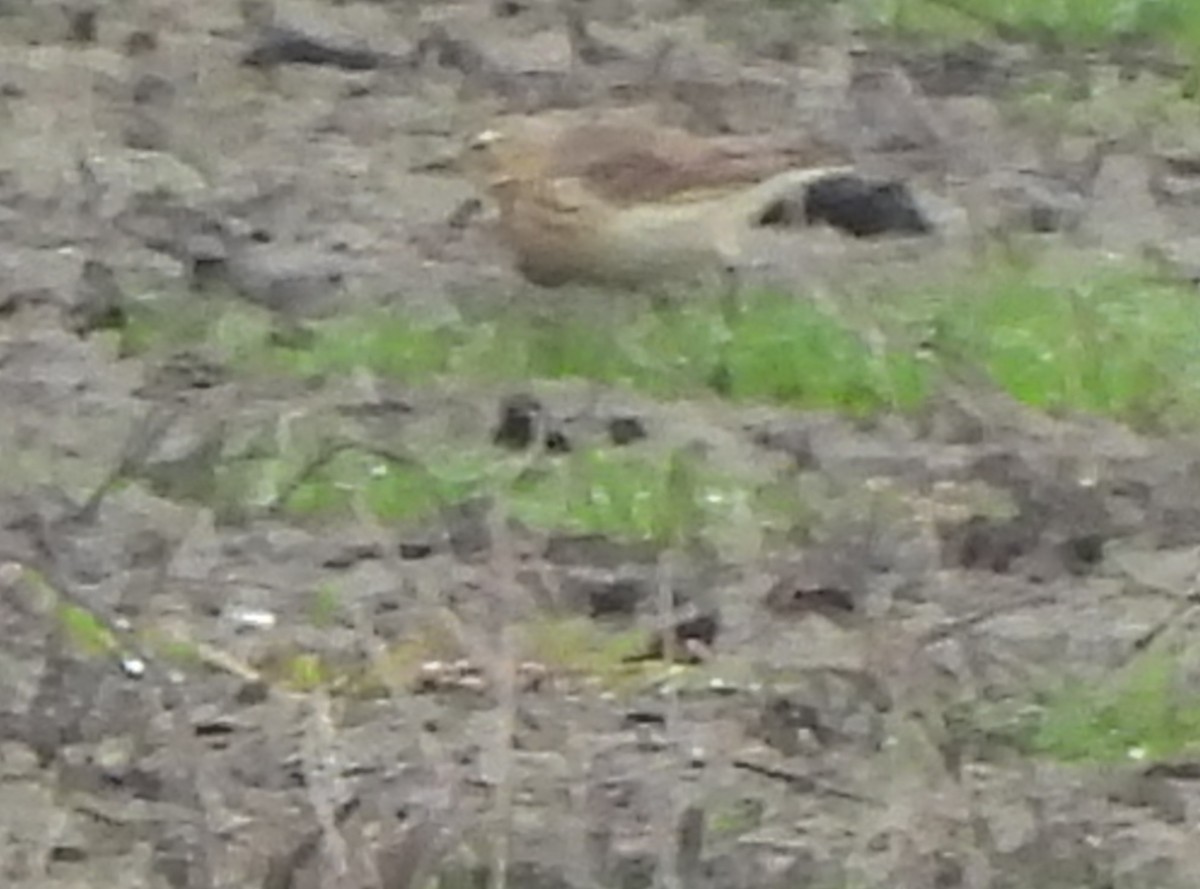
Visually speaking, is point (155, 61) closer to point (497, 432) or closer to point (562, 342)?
point (562, 342)

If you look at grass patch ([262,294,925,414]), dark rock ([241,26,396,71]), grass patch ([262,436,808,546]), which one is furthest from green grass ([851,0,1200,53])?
grass patch ([262,436,808,546])

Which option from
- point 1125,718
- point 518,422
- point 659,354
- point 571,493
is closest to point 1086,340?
point 659,354

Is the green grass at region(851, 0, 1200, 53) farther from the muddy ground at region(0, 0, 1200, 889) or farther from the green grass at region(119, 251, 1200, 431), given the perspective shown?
the green grass at region(119, 251, 1200, 431)

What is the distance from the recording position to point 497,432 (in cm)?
700

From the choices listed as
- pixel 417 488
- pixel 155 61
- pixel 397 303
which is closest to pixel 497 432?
pixel 417 488

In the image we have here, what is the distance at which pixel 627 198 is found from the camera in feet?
26.7

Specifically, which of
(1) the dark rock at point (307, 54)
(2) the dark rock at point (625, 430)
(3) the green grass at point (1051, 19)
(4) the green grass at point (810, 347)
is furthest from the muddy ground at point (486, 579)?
(3) the green grass at point (1051, 19)

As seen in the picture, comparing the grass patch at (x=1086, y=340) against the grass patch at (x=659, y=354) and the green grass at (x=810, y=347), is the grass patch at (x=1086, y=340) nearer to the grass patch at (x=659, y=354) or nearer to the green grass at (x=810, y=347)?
the green grass at (x=810, y=347)

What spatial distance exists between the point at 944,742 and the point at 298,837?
0.97 m

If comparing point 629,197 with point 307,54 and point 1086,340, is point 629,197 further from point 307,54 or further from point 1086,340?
point 307,54

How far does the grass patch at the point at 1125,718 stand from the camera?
555 cm

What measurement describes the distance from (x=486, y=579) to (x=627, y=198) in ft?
7.67

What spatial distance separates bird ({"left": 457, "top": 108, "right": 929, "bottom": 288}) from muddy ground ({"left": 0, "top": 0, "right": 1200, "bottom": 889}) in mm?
138

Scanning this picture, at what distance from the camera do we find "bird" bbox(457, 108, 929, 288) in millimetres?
8047
